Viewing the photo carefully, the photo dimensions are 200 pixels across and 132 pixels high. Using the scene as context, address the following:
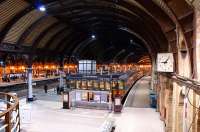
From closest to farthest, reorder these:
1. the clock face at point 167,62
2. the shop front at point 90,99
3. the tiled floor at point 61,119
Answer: the clock face at point 167,62
the tiled floor at point 61,119
the shop front at point 90,99

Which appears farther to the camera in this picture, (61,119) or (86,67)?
(86,67)

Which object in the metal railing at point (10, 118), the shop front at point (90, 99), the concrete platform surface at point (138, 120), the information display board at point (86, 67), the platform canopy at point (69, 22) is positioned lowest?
the concrete platform surface at point (138, 120)

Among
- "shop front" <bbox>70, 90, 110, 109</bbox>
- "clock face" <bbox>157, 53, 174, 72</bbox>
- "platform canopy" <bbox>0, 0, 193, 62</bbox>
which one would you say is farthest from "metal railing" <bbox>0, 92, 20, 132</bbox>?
"shop front" <bbox>70, 90, 110, 109</bbox>

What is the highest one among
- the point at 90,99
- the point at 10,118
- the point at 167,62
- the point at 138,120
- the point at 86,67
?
the point at 167,62

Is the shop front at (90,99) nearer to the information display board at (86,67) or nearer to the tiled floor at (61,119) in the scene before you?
the tiled floor at (61,119)

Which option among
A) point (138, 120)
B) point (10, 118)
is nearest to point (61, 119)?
point (138, 120)

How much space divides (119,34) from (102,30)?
296 cm

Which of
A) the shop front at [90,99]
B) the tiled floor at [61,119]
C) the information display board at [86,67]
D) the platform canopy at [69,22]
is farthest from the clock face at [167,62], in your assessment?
the information display board at [86,67]

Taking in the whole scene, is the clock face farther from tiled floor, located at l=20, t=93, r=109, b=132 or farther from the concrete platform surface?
tiled floor, located at l=20, t=93, r=109, b=132

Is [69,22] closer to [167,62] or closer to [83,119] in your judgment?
[83,119]

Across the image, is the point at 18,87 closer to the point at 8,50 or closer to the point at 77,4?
the point at 8,50

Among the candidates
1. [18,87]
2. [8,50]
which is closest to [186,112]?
[8,50]

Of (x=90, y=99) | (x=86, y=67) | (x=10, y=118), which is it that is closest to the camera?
(x=10, y=118)

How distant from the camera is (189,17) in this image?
8328 millimetres
